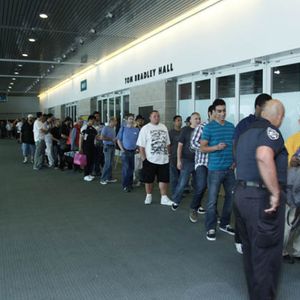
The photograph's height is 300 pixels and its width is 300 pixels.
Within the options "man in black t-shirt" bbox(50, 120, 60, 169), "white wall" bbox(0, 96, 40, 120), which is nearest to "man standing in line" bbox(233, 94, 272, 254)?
"man in black t-shirt" bbox(50, 120, 60, 169)

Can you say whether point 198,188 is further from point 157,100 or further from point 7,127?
point 7,127

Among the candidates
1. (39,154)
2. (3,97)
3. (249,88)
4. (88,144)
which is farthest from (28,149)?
(3,97)

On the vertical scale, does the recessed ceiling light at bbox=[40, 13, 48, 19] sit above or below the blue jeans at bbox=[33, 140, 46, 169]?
above

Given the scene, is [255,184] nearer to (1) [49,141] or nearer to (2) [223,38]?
(2) [223,38]

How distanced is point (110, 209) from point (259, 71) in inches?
145

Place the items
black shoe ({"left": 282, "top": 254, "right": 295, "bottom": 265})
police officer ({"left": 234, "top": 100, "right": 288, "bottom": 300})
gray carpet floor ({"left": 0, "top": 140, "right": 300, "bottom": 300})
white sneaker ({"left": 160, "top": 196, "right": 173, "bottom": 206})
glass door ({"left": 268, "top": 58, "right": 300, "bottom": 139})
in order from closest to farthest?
police officer ({"left": 234, "top": 100, "right": 288, "bottom": 300})
gray carpet floor ({"left": 0, "top": 140, "right": 300, "bottom": 300})
black shoe ({"left": 282, "top": 254, "right": 295, "bottom": 265})
glass door ({"left": 268, "top": 58, "right": 300, "bottom": 139})
white sneaker ({"left": 160, "top": 196, "right": 173, "bottom": 206})

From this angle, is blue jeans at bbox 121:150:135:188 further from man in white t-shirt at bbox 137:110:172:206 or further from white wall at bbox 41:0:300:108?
white wall at bbox 41:0:300:108

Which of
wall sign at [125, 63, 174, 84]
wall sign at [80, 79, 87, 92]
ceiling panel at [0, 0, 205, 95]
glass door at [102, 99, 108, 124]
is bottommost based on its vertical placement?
glass door at [102, 99, 108, 124]

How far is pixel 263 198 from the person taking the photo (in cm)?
284

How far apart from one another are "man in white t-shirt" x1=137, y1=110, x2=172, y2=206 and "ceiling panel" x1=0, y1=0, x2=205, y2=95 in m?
3.14

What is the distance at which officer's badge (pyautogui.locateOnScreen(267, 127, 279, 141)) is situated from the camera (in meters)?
2.77

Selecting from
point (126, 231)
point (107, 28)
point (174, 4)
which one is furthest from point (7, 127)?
point (126, 231)

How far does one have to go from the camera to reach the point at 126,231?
509 centimetres

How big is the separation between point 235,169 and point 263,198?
797 millimetres
